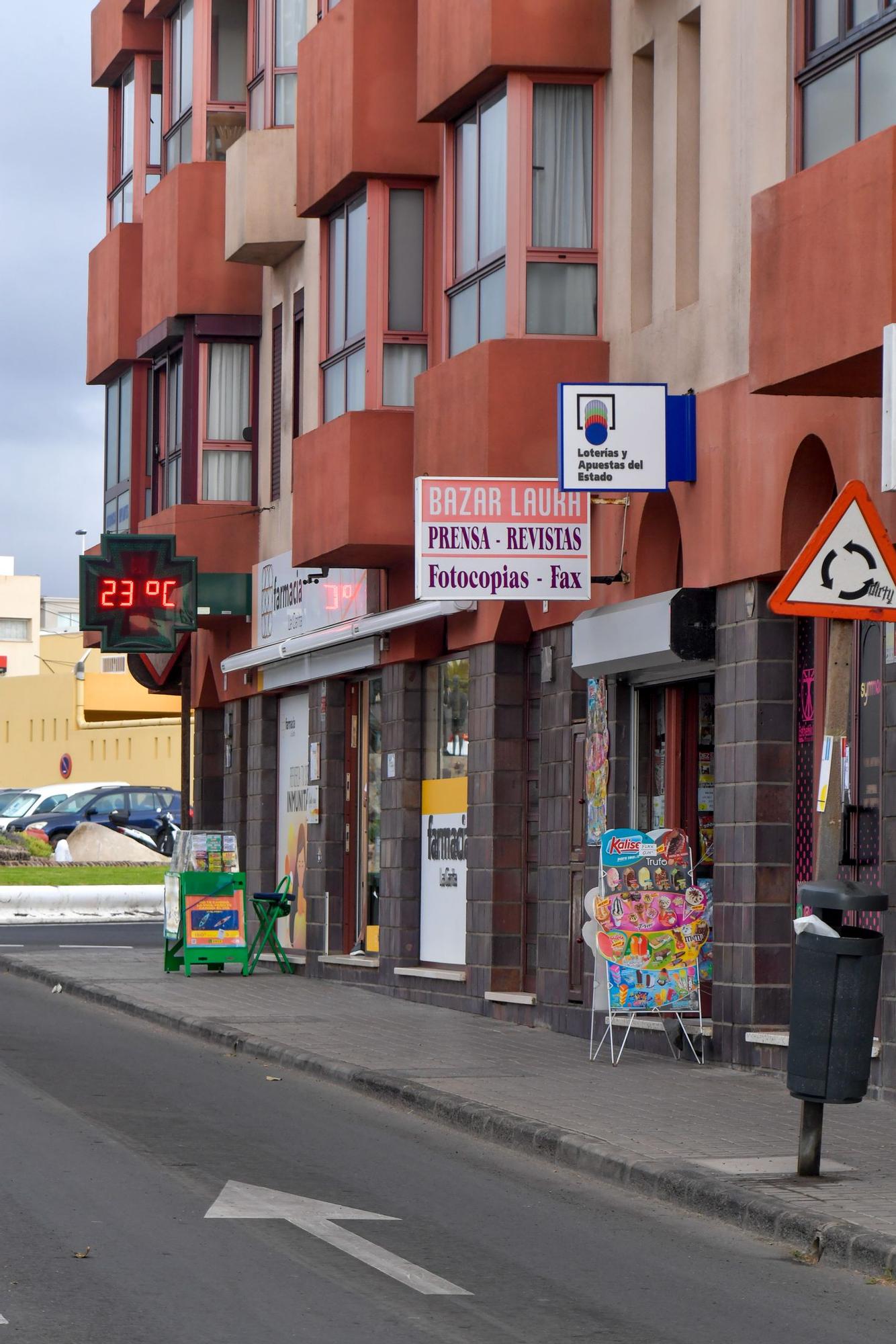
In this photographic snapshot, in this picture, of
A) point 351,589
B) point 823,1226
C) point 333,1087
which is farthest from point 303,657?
point 823,1226

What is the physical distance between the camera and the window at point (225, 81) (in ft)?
87.0

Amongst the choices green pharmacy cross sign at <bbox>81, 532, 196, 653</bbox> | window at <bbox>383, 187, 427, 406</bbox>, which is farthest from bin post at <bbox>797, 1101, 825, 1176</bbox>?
green pharmacy cross sign at <bbox>81, 532, 196, 653</bbox>

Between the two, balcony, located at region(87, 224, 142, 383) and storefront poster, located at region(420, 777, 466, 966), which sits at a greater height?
balcony, located at region(87, 224, 142, 383)

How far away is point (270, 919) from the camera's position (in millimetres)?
23406

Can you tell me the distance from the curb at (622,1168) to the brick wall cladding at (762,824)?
227 centimetres

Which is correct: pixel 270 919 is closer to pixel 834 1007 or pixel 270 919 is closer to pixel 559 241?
pixel 559 241

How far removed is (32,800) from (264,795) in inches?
1229

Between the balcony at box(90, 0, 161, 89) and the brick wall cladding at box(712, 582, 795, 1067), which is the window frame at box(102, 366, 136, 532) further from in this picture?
the brick wall cladding at box(712, 582, 795, 1067)

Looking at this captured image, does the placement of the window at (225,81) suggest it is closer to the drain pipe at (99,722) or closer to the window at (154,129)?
the window at (154,129)

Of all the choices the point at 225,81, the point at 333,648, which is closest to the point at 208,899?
the point at 333,648

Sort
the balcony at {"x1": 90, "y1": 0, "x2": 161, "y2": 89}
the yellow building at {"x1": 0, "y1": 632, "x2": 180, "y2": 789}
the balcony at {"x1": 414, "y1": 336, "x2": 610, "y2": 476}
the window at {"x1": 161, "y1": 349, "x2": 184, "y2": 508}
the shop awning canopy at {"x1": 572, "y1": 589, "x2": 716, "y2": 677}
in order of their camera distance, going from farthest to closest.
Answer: the yellow building at {"x1": 0, "y1": 632, "x2": 180, "y2": 789} < the balcony at {"x1": 90, "y1": 0, "x2": 161, "y2": 89} < the window at {"x1": 161, "y1": 349, "x2": 184, "y2": 508} < the balcony at {"x1": 414, "y1": 336, "x2": 610, "y2": 476} < the shop awning canopy at {"x1": 572, "y1": 589, "x2": 716, "y2": 677}

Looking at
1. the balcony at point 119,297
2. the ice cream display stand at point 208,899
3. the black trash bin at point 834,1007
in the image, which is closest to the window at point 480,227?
the ice cream display stand at point 208,899

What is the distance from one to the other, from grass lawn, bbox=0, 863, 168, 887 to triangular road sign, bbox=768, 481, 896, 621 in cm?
2936

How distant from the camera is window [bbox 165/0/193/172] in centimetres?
2709
